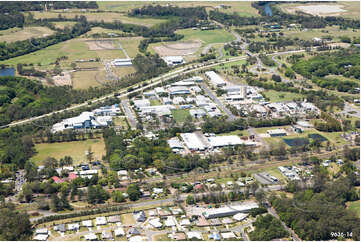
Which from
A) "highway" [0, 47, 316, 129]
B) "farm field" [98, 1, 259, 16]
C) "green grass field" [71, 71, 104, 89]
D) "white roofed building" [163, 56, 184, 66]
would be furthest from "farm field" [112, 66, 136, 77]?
"farm field" [98, 1, 259, 16]

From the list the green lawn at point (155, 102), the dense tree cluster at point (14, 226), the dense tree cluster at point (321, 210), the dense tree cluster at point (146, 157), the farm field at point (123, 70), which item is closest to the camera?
the dense tree cluster at point (14, 226)

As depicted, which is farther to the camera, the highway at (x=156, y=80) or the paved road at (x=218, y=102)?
the paved road at (x=218, y=102)

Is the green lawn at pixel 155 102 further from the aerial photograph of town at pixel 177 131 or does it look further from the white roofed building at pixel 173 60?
the white roofed building at pixel 173 60

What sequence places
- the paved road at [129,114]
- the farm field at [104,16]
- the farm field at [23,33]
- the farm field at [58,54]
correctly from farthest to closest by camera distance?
the farm field at [104,16]
the farm field at [23,33]
the farm field at [58,54]
the paved road at [129,114]

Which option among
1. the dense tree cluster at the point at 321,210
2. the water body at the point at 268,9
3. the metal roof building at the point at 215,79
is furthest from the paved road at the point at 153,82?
the water body at the point at 268,9

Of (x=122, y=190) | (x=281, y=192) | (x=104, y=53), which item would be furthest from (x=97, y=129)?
(x=104, y=53)

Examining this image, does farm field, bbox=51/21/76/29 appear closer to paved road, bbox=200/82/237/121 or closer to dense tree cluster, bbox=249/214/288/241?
paved road, bbox=200/82/237/121

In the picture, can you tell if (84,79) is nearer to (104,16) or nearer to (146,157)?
(146,157)
